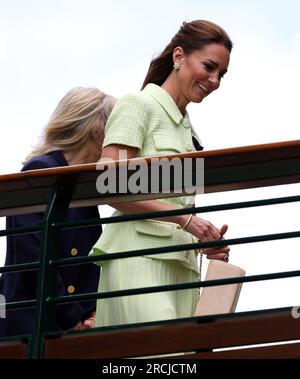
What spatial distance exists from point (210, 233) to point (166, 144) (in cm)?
48

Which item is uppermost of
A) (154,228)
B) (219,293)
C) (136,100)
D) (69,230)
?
(136,100)

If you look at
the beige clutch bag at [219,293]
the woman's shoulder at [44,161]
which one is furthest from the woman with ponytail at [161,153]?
the woman's shoulder at [44,161]

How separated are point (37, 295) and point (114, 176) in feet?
1.86

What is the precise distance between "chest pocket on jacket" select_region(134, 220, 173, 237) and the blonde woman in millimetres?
447

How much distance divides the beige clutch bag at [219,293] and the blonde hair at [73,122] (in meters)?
1.09

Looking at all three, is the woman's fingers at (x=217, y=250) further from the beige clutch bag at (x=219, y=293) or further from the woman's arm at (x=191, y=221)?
the beige clutch bag at (x=219, y=293)

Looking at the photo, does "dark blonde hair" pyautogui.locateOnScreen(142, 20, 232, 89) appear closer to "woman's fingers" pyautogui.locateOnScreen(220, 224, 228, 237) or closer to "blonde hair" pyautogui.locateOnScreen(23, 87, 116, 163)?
"blonde hair" pyautogui.locateOnScreen(23, 87, 116, 163)

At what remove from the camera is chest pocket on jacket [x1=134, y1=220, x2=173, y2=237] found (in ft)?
25.5

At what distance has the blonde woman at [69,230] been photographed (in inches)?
317

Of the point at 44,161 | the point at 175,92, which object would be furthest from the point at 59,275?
the point at 175,92

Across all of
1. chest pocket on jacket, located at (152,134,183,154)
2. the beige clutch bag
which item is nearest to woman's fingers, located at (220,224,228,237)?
the beige clutch bag

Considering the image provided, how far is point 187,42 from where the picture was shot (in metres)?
8.21

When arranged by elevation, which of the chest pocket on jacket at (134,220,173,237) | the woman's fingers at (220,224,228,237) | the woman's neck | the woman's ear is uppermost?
the woman's ear

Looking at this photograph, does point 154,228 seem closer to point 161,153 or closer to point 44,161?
point 161,153
